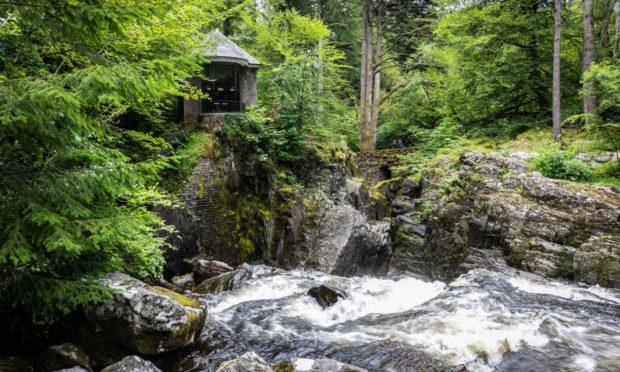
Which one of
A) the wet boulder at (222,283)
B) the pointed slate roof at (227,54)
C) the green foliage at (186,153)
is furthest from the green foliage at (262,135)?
the wet boulder at (222,283)

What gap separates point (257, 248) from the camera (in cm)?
1320

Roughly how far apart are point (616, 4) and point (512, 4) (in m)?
4.88

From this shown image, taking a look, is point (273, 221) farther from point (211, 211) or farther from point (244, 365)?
point (244, 365)

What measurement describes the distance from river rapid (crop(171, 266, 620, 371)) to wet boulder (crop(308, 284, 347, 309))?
5.3 inches

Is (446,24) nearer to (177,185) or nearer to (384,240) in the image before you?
(384,240)

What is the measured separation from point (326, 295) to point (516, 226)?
239 inches

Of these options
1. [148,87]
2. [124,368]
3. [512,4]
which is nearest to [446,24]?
[512,4]

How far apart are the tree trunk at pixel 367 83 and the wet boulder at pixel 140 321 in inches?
754

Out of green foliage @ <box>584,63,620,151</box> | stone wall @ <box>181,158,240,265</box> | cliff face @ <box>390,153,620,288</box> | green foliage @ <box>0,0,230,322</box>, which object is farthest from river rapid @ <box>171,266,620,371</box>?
green foliage @ <box>584,63,620,151</box>

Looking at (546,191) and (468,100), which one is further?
(468,100)

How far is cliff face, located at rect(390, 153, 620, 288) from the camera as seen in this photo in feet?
30.2

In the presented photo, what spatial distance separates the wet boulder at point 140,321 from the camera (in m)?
5.04

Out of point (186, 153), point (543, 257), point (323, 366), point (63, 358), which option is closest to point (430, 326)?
point (323, 366)

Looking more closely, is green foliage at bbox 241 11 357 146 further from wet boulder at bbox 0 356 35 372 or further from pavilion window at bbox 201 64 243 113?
wet boulder at bbox 0 356 35 372
